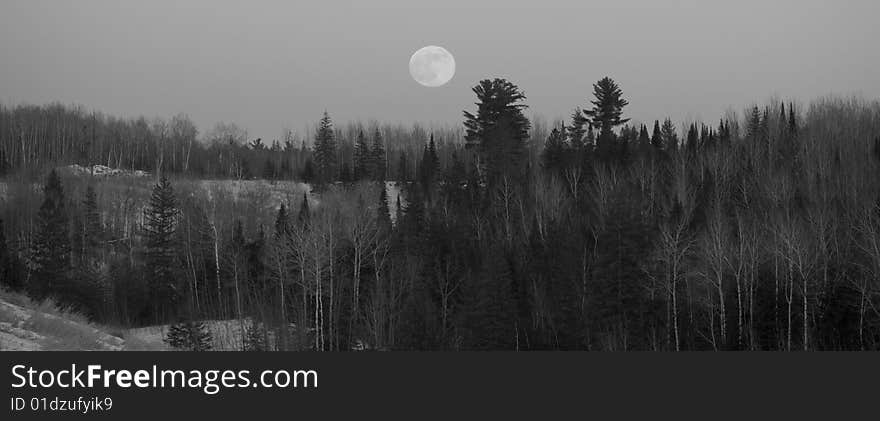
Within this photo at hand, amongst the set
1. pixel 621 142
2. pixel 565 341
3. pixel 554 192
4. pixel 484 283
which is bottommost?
pixel 565 341

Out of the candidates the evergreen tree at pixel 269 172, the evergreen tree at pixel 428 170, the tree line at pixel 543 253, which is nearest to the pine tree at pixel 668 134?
the tree line at pixel 543 253

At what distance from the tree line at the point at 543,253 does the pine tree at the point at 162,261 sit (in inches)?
8.3

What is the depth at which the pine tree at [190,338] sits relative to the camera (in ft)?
113

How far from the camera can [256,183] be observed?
96.6m

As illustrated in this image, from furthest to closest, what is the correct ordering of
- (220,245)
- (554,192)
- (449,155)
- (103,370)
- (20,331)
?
1. (449,155)
2. (220,245)
3. (554,192)
4. (20,331)
5. (103,370)

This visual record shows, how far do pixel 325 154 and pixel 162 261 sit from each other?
4314 centimetres

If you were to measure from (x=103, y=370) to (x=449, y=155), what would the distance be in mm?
102085

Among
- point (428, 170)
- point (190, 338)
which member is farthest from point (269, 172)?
point (190, 338)

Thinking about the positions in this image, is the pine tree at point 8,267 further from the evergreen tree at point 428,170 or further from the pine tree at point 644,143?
the pine tree at point 644,143

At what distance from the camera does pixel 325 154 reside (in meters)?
104

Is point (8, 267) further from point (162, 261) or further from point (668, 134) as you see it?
point (668, 134)

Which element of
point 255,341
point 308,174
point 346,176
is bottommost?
point 255,341

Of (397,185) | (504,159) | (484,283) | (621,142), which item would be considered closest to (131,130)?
(397,185)

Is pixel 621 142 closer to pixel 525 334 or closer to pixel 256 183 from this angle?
pixel 525 334
